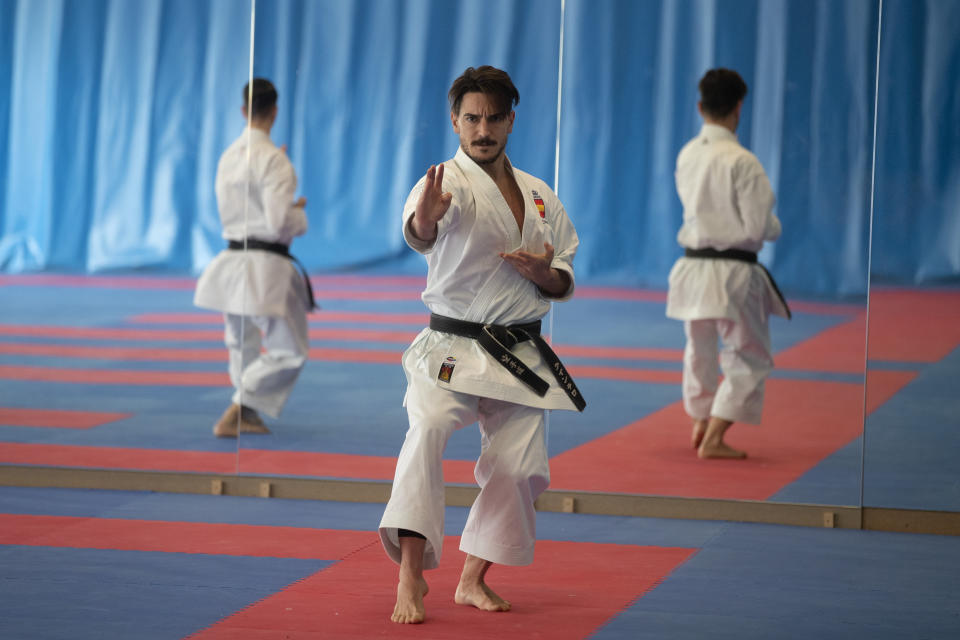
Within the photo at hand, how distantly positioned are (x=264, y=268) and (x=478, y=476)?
195cm

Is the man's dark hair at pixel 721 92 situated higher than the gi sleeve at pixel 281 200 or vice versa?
the man's dark hair at pixel 721 92

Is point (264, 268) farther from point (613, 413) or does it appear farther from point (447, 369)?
point (447, 369)

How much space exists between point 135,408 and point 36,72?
1.64 m

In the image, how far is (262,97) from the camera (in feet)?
16.6

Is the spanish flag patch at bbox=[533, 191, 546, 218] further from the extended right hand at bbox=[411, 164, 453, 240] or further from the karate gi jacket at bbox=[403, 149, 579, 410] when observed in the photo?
the extended right hand at bbox=[411, 164, 453, 240]

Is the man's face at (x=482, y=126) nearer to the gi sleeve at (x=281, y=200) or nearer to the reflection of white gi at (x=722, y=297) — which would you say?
the reflection of white gi at (x=722, y=297)

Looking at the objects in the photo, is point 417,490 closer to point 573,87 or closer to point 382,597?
point 382,597

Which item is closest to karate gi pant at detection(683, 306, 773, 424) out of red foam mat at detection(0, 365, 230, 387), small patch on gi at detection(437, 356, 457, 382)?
small patch on gi at detection(437, 356, 457, 382)

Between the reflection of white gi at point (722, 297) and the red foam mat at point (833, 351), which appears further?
the reflection of white gi at point (722, 297)

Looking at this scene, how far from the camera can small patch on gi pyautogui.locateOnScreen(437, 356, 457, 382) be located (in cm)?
345

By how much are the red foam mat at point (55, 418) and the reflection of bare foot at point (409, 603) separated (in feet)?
8.91

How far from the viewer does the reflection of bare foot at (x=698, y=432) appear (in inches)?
195

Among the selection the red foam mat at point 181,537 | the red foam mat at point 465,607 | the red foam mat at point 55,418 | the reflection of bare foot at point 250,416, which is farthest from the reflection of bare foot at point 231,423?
the red foam mat at point 465,607

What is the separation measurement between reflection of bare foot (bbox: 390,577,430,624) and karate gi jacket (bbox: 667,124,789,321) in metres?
1.96
